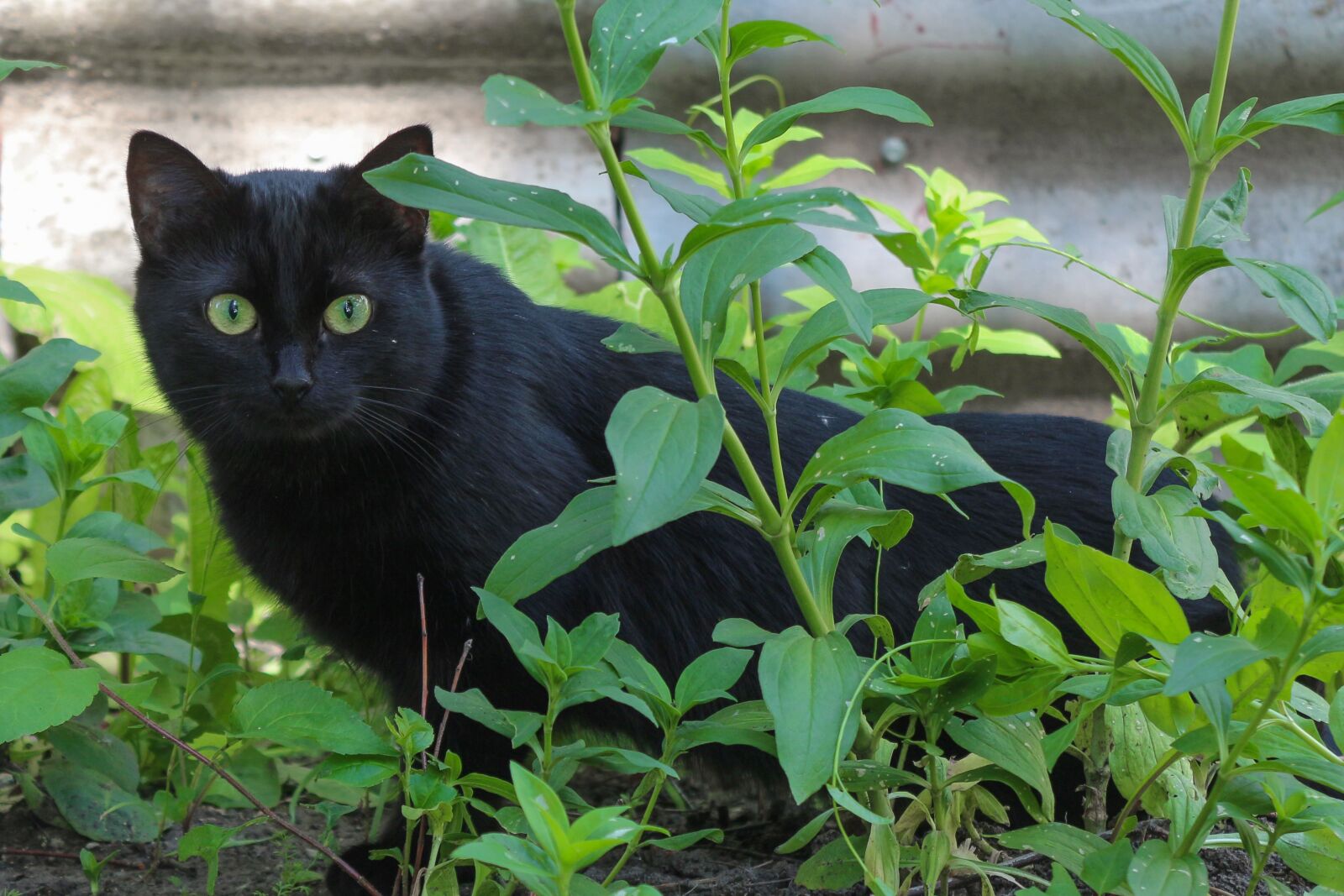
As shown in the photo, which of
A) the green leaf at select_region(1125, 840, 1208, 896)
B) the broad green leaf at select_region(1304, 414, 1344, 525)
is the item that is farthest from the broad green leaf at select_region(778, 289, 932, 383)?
the green leaf at select_region(1125, 840, 1208, 896)

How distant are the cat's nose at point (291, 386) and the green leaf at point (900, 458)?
2.16 feet

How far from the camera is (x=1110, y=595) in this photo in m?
0.95

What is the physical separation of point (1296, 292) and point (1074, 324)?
0.58ft

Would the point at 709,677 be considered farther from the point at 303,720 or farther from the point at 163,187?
the point at 163,187

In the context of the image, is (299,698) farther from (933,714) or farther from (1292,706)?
(1292,706)

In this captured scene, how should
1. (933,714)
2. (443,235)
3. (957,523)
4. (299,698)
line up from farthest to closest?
(443,235) → (957,523) → (299,698) → (933,714)

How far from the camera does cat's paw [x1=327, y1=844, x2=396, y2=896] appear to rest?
1.38 meters

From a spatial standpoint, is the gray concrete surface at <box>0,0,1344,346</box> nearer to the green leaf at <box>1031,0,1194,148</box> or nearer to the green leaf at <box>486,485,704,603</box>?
the green leaf at <box>1031,0,1194,148</box>

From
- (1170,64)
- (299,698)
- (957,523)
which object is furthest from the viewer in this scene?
(1170,64)

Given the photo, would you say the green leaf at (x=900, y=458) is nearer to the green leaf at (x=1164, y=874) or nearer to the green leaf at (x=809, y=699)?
the green leaf at (x=809, y=699)

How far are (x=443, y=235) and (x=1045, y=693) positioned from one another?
1.49m

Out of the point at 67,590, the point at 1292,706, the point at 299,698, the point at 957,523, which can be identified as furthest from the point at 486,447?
the point at 1292,706

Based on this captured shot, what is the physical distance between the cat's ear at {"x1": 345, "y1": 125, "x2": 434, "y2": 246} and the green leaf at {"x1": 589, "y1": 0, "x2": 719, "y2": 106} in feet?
1.85

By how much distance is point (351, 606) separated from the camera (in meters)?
1.52
